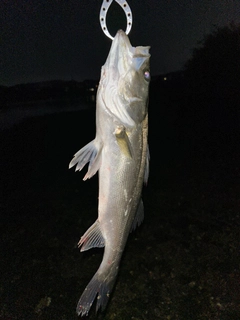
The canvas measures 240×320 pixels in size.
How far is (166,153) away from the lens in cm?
779

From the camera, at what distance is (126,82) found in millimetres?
1663

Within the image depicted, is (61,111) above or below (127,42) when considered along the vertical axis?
below

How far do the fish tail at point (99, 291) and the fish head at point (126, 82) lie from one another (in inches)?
48.3

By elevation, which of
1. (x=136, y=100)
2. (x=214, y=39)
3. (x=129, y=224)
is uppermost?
(x=214, y=39)

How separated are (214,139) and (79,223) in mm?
6387

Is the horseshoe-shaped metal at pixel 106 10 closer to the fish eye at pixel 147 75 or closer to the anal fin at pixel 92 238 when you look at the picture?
the fish eye at pixel 147 75

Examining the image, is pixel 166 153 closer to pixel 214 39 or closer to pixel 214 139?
pixel 214 139

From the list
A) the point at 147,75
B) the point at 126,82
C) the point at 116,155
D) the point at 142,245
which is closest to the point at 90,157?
the point at 116,155

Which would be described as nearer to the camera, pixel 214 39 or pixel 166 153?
pixel 166 153

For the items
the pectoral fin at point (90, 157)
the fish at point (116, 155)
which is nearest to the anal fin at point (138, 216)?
the fish at point (116, 155)

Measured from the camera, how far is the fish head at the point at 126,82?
158 centimetres

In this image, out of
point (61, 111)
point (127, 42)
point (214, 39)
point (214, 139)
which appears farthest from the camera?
point (61, 111)

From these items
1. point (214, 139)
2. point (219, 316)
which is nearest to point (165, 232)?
point (219, 316)

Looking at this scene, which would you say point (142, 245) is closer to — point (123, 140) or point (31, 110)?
point (123, 140)
